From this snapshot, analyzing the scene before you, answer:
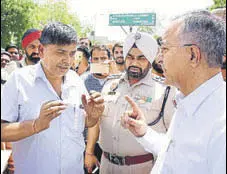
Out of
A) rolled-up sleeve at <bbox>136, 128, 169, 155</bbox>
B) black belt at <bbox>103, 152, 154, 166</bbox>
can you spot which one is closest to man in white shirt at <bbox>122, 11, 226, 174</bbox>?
rolled-up sleeve at <bbox>136, 128, 169, 155</bbox>

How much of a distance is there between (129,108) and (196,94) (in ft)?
3.88

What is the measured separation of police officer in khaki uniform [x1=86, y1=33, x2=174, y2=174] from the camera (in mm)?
2689

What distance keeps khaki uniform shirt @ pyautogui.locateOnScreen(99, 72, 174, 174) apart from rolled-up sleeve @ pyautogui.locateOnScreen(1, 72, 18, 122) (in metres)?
0.84

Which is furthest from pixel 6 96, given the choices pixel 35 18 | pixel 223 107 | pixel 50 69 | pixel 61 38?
pixel 35 18

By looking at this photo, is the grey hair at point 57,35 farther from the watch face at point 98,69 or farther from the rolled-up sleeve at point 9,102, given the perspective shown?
the watch face at point 98,69

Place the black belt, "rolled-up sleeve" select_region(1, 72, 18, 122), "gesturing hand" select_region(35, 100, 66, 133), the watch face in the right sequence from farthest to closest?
the watch face, the black belt, "rolled-up sleeve" select_region(1, 72, 18, 122), "gesturing hand" select_region(35, 100, 66, 133)

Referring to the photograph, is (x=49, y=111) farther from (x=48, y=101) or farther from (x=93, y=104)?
(x=93, y=104)

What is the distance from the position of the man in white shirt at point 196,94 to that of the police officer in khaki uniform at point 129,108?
0.93m

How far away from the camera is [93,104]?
2.38 meters

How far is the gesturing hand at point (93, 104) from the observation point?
2.32 meters

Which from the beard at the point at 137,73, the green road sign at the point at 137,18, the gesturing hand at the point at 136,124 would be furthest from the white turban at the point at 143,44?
the green road sign at the point at 137,18

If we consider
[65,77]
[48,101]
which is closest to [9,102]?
Result: [48,101]

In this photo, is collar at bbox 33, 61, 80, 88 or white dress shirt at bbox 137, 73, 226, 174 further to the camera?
collar at bbox 33, 61, 80, 88

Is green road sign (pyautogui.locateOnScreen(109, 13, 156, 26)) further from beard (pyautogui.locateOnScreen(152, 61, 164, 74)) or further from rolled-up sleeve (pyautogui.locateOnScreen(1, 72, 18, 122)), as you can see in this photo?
rolled-up sleeve (pyautogui.locateOnScreen(1, 72, 18, 122))
